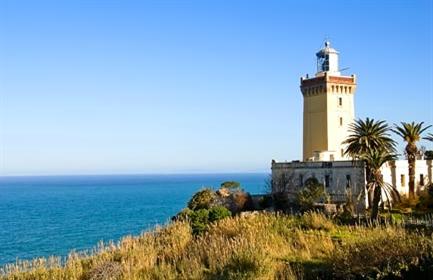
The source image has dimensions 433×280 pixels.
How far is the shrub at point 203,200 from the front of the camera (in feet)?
133

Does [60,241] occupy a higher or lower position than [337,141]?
lower

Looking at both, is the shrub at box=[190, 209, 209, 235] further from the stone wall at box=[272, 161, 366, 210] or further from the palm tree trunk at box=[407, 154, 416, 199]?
the palm tree trunk at box=[407, 154, 416, 199]

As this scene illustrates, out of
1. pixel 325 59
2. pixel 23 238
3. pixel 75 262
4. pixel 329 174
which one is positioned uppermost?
pixel 325 59

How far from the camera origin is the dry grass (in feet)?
41.5

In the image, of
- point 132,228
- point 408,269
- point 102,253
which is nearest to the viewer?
point 408,269

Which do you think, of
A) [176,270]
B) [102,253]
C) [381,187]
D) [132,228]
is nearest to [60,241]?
[132,228]

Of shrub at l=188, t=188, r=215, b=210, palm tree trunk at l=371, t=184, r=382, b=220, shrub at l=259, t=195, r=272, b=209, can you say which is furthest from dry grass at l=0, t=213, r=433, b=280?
shrub at l=259, t=195, r=272, b=209

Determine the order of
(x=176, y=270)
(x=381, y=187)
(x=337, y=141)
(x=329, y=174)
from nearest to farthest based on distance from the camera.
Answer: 1. (x=176, y=270)
2. (x=381, y=187)
3. (x=329, y=174)
4. (x=337, y=141)

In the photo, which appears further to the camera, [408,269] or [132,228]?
[132,228]

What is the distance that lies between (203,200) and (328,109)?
12.3m

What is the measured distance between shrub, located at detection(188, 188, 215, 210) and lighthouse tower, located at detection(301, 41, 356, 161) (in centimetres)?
835

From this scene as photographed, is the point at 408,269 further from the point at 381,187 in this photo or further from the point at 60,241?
the point at 60,241

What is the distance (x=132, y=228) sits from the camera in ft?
179

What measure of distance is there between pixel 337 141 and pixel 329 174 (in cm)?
662
